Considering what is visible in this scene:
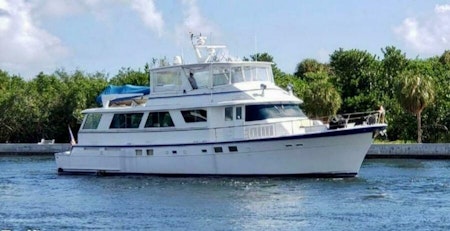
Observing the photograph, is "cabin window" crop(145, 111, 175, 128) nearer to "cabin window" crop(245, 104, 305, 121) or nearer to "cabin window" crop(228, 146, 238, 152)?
"cabin window" crop(228, 146, 238, 152)

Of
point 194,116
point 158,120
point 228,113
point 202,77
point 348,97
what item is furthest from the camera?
point 348,97

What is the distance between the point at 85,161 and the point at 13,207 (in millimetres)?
11661

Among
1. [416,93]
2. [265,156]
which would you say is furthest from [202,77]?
[416,93]

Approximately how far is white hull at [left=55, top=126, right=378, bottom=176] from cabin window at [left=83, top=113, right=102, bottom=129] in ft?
7.17

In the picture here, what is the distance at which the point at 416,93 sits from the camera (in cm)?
5694

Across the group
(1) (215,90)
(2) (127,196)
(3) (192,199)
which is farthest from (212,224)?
(1) (215,90)

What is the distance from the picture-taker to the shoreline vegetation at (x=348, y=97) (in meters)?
61.4

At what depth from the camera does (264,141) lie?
3809cm

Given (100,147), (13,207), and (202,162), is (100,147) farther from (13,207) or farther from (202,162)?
(13,207)

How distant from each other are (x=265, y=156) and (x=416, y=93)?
69.3 ft

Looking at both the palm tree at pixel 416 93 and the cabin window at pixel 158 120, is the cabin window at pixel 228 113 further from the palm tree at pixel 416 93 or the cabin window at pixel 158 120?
the palm tree at pixel 416 93

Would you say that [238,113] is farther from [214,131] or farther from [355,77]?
[355,77]

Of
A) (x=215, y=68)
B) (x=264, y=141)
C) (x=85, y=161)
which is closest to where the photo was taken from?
(x=264, y=141)

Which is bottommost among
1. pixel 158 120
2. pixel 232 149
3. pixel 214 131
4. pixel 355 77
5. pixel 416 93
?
pixel 232 149
